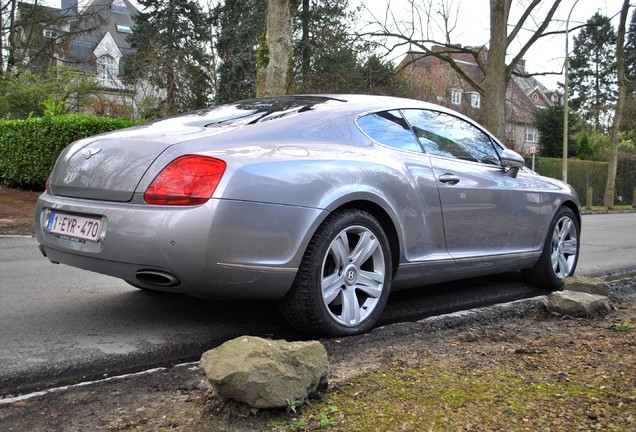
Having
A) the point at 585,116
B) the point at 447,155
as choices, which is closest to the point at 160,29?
the point at 447,155

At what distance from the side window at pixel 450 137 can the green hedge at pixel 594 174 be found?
88.2 feet

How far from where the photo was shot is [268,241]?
3.30 m

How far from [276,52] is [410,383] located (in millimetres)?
10008

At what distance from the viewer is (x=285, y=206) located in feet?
11.0

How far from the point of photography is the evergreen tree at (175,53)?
26406 mm

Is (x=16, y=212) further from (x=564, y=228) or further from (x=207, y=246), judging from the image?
(x=207, y=246)

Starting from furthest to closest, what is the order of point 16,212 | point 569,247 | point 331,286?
point 16,212, point 569,247, point 331,286

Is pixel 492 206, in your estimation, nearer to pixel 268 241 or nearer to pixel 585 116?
pixel 268 241

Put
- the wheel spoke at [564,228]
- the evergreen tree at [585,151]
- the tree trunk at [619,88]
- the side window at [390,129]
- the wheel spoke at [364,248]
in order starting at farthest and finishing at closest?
the evergreen tree at [585,151], the tree trunk at [619,88], the wheel spoke at [564,228], the side window at [390,129], the wheel spoke at [364,248]

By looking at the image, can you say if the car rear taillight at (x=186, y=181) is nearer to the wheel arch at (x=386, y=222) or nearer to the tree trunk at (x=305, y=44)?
the wheel arch at (x=386, y=222)

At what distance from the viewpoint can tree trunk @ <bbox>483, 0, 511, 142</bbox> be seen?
18.0 m

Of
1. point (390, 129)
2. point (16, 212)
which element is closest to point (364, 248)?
point (390, 129)

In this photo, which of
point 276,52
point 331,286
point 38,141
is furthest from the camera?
point 38,141

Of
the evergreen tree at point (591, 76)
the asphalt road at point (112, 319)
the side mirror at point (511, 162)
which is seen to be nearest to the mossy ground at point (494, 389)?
the asphalt road at point (112, 319)
